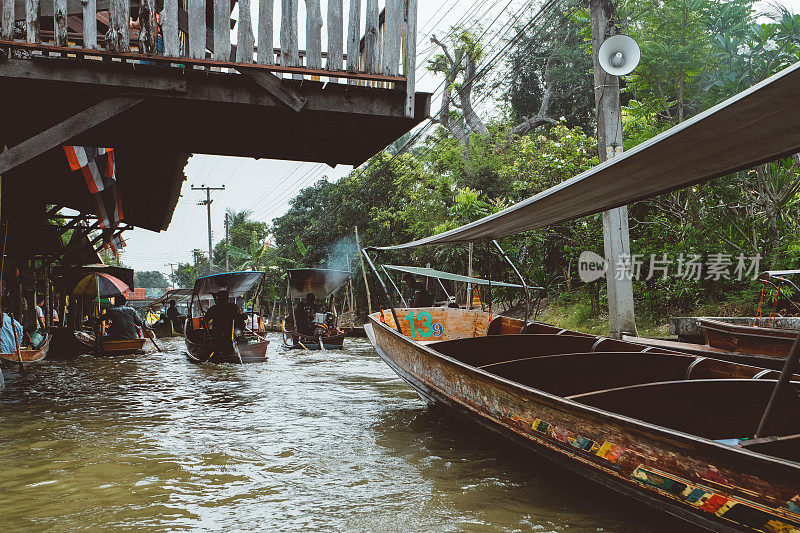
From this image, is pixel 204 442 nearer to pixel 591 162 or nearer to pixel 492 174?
pixel 591 162

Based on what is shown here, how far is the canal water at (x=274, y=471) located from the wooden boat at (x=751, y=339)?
127 inches

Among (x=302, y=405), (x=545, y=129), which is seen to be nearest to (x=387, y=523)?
(x=302, y=405)


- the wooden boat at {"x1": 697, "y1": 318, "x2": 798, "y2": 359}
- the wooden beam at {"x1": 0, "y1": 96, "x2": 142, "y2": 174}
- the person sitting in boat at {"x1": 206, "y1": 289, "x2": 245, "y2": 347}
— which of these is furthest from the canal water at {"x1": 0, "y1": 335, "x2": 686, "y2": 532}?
the person sitting in boat at {"x1": 206, "y1": 289, "x2": 245, "y2": 347}

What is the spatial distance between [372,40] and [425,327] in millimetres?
4594

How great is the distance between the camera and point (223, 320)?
41.0ft

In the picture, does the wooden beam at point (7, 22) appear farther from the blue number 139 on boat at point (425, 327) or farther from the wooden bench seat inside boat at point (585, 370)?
the blue number 139 on boat at point (425, 327)

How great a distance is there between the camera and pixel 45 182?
1025cm

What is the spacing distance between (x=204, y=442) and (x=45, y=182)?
276 inches

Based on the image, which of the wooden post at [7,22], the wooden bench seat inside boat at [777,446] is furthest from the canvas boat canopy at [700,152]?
the wooden post at [7,22]

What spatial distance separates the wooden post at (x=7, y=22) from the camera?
16.1 feet

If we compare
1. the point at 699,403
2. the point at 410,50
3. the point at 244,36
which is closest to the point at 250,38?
the point at 244,36

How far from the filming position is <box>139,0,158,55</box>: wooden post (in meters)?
5.12

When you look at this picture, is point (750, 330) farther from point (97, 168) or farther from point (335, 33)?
point (97, 168)

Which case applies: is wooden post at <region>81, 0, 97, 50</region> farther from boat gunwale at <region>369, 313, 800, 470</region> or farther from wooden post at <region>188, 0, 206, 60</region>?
boat gunwale at <region>369, 313, 800, 470</region>
